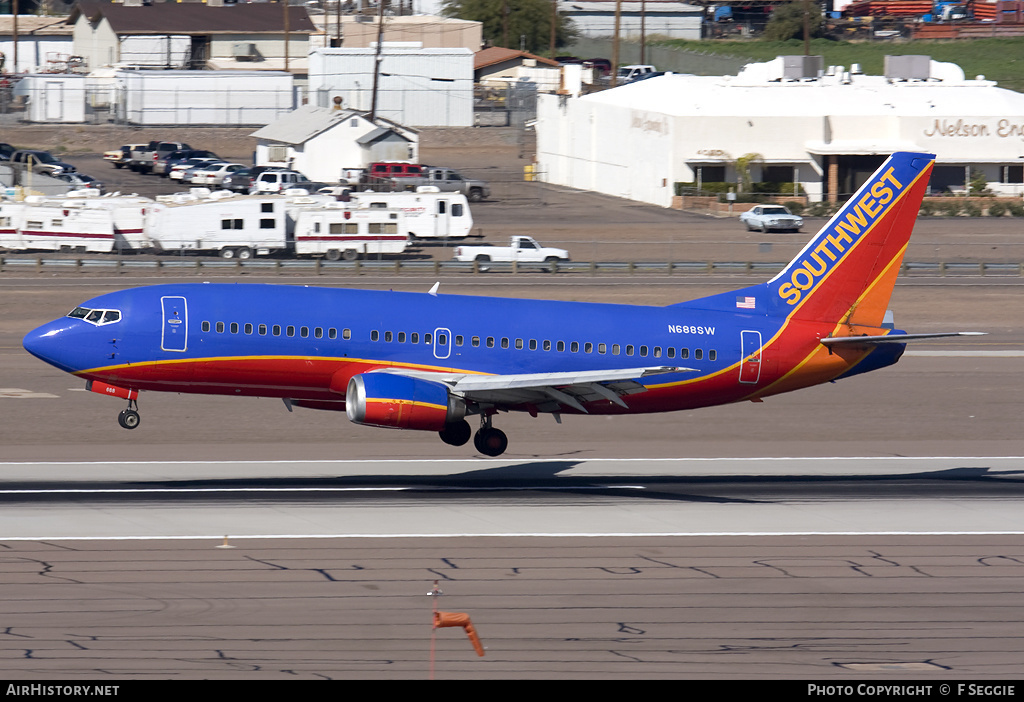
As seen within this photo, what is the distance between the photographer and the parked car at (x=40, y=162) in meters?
104

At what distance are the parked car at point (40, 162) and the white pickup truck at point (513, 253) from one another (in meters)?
41.4

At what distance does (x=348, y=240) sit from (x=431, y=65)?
61692mm

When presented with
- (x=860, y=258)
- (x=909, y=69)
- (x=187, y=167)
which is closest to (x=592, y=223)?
(x=909, y=69)

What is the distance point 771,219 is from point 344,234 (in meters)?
33.0

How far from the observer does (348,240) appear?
82938mm

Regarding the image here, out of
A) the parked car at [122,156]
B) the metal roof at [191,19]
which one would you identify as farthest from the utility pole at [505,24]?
the parked car at [122,156]

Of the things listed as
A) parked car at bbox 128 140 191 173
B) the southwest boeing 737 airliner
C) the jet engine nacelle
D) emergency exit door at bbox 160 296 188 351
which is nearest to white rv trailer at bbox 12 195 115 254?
parked car at bbox 128 140 191 173

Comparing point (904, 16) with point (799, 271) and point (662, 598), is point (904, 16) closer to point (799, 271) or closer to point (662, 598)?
point (799, 271)

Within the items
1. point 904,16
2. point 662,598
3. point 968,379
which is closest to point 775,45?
point 904,16

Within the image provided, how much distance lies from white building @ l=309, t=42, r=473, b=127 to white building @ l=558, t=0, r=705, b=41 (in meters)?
58.2

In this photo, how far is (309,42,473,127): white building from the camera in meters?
138

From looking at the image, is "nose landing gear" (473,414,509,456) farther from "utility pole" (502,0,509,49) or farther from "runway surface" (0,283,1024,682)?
"utility pole" (502,0,509,49)

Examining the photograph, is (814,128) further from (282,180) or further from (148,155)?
(148,155)

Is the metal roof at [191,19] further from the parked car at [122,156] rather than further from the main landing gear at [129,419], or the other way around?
the main landing gear at [129,419]
